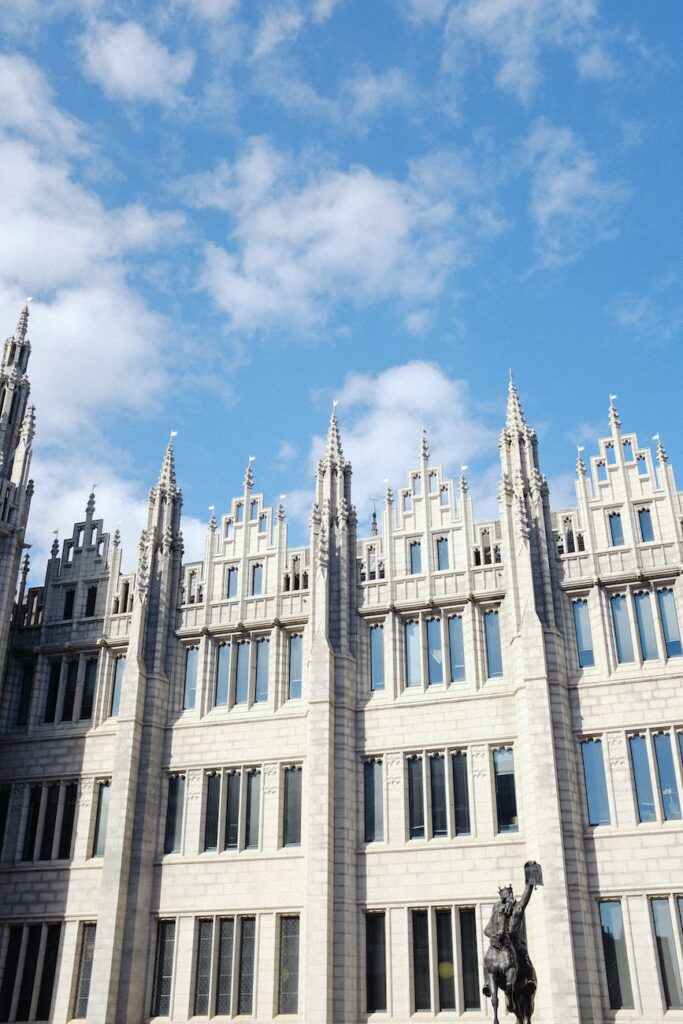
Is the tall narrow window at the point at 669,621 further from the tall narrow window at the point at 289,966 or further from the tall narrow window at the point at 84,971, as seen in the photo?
the tall narrow window at the point at 84,971

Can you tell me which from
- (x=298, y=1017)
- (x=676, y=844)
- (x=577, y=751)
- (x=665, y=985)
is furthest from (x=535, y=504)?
(x=298, y=1017)

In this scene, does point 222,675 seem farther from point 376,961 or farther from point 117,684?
point 376,961

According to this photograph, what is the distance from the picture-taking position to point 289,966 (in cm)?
3281

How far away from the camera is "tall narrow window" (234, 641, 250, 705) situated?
37.6 metres

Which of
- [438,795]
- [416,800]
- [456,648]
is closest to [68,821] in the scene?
[416,800]

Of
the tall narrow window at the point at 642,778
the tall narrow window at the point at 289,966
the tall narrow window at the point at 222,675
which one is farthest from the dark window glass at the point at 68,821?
the tall narrow window at the point at 642,778

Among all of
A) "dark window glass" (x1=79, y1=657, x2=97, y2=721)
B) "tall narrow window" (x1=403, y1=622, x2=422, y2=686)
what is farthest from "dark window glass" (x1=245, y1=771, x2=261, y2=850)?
"dark window glass" (x1=79, y1=657, x2=97, y2=721)

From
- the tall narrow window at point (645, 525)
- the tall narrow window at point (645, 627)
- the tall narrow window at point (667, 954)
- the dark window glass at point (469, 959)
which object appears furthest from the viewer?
the tall narrow window at point (645, 525)

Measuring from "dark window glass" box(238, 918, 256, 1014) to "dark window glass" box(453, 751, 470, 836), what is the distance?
760 cm

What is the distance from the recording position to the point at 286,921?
33344 mm

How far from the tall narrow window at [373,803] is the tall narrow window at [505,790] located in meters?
3.94

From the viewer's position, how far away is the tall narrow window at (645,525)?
3456 centimetres

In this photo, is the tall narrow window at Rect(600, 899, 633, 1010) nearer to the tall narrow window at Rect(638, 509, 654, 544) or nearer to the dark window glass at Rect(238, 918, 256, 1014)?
the dark window glass at Rect(238, 918, 256, 1014)

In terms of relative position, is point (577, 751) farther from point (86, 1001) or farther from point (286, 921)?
point (86, 1001)
